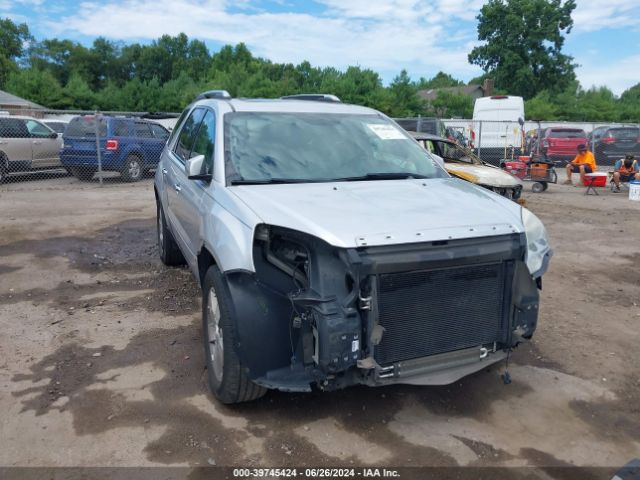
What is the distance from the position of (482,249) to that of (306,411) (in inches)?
58.4

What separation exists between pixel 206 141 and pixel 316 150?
0.94 meters

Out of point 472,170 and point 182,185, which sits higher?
point 182,185

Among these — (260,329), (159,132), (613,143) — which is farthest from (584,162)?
(260,329)

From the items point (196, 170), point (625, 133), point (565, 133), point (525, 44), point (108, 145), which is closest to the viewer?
point (196, 170)

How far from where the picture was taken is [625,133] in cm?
2061

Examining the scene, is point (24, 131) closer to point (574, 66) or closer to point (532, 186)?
point (532, 186)

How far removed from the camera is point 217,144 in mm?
4207

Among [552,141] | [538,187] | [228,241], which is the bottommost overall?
[538,187]

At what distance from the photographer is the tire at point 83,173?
48.7 ft

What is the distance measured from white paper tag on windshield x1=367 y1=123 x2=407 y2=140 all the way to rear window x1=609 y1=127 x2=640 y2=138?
62.5ft

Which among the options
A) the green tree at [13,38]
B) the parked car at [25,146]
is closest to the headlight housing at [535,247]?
the parked car at [25,146]

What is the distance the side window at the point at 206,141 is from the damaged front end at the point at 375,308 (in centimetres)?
122

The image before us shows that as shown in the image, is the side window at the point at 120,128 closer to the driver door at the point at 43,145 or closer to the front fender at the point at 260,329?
the driver door at the point at 43,145

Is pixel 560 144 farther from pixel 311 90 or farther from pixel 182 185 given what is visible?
pixel 311 90
